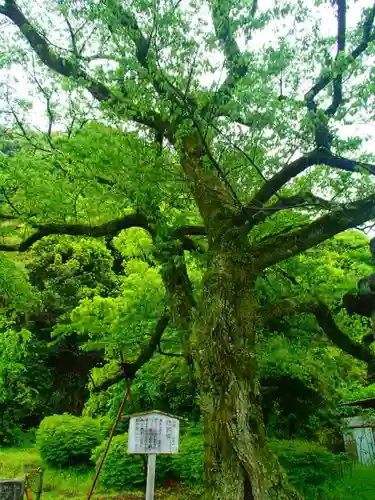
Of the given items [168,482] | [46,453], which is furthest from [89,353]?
[168,482]

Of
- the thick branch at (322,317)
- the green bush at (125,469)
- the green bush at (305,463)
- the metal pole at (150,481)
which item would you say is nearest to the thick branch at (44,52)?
the thick branch at (322,317)

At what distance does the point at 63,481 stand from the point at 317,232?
29.1 feet

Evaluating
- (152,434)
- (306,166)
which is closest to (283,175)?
(306,166)

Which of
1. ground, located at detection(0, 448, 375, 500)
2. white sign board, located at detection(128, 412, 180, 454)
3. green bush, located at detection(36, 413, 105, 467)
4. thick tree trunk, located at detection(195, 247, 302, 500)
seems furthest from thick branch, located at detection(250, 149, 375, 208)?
green bush, located at detection(36, 413, 105, 467)

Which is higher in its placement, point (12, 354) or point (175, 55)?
point (175, 55)

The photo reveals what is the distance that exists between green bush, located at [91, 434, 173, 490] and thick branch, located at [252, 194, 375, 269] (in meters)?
5.69

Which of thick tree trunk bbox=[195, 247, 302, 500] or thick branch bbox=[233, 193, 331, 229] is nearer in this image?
thick tree trunk bbox=[195, 247, 302, 500]

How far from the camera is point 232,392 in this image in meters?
5.03

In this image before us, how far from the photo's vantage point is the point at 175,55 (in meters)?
4.97

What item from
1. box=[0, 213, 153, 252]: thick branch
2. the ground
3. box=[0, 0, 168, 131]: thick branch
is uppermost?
box=[0, 0, 168, 131]: thick branch

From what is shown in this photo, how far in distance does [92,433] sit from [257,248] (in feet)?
27.8

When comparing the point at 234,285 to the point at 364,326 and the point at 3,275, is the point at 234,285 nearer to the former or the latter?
the point at 364,326

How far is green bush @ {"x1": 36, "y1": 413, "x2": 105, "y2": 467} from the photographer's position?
11586 millimetres

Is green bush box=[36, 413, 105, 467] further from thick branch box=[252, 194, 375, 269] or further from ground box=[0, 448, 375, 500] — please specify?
thick branch box=[252, 194, 375, 269]
